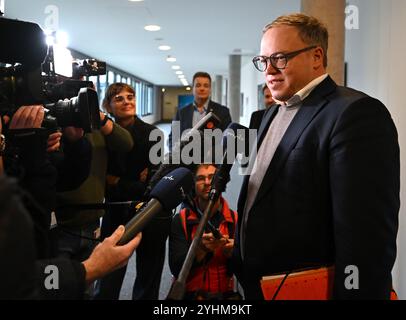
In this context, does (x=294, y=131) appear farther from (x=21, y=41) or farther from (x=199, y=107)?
(x=199, y=107)

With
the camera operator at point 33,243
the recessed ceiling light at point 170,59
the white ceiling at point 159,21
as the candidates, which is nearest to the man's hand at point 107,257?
the camera operator at point 33,243

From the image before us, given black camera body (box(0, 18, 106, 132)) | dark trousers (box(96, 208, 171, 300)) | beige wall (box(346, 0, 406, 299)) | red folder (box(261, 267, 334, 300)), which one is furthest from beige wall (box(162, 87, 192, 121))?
red folder (box(261, 267, 334, 300))

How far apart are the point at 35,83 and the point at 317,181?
898 millimetres

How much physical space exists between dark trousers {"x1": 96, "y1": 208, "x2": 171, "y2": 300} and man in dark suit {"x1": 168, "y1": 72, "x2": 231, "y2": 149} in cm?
164

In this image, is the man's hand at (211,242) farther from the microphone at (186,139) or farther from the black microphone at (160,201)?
the black microphone at (160,201)

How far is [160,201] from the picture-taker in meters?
1.04

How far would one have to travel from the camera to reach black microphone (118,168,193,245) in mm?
990

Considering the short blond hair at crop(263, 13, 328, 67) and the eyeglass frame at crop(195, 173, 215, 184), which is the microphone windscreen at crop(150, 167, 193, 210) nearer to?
the short blond hair at crop(263, 13, 328, 67)

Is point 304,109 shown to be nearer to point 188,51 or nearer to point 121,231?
point 121,231

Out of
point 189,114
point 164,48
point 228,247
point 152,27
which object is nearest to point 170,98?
point 164,48

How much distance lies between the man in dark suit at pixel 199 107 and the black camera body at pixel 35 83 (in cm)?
213

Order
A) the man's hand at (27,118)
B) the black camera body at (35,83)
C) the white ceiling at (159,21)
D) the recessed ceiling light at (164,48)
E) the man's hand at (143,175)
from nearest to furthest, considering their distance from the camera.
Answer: the black camera body at (35,83) < the man's hand at (27,118) < the man's hand at (143,175) < the white ceiling at (159,21) < the recessed ceiling light at (164,48)

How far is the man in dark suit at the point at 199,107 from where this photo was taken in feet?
12.4
